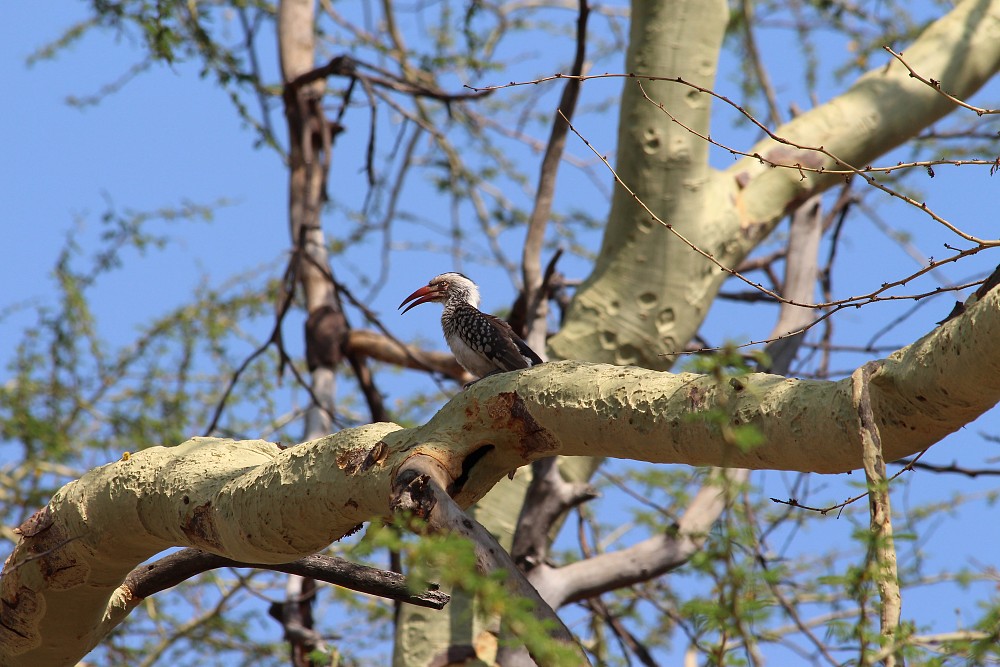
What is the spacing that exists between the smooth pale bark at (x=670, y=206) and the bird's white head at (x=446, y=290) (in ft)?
1.72

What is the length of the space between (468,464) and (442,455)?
0.50 ft

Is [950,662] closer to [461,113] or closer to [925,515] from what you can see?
[925,515]

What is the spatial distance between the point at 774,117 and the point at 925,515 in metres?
2.82

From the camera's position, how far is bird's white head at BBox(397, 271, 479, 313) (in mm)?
5270

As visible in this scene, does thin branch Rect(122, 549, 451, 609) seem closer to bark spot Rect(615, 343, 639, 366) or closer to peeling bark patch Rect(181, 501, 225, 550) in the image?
peeling bark patch Rect(181, 501, 225, 550)

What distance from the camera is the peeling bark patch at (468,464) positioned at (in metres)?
2.63

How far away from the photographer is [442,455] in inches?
99.9

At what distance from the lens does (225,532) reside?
2859mm

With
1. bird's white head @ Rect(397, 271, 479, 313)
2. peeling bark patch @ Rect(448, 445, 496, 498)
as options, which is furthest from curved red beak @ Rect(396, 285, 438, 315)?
peeling bark patch @ Rect(448, 445, 496, 498)

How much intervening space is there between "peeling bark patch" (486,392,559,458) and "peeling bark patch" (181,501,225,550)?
87 centimetres

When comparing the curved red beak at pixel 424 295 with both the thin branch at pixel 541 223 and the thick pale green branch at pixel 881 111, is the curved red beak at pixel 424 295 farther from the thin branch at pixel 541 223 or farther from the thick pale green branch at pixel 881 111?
the thick pale green branch at pixel 881 111

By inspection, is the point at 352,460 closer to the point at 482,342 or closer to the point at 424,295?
the point at 482,342

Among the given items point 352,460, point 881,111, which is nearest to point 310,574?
point 352,460

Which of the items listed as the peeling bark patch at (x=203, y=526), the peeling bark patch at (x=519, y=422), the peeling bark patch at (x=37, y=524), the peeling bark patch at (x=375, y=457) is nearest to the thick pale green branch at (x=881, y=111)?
the peeling bark patch at (x=519, y=422)
